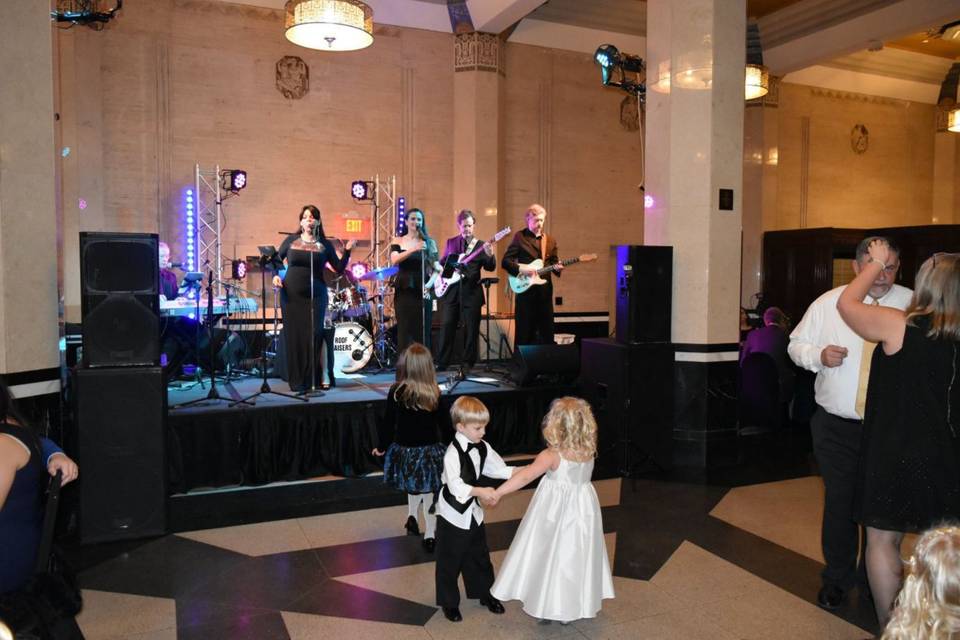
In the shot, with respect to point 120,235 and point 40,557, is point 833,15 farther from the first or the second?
point 40,557

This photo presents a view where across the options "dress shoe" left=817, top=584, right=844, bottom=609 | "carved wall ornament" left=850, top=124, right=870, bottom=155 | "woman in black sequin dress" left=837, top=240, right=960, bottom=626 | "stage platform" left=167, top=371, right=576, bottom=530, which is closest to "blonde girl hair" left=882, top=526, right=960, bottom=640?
"woman in black sequin dress" left=837, top=240, right=960, bottom=626

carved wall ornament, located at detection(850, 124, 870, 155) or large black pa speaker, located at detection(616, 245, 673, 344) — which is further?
carved wall ornament, located at detection(850, 124, 870, 155)

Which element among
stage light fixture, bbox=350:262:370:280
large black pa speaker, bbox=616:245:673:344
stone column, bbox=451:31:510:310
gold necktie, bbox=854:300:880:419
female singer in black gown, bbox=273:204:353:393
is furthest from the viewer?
stone column, bbox=451:31:510:310

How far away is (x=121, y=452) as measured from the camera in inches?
192

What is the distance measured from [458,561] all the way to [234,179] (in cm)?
762

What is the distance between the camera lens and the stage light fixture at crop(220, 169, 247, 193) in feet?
32.3

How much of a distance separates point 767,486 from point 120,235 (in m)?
5.36

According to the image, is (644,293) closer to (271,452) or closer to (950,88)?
(271,452)

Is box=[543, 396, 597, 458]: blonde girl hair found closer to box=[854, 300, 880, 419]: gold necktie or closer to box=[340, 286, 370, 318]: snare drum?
box=[854, 300, 880, 419]: gold necktie

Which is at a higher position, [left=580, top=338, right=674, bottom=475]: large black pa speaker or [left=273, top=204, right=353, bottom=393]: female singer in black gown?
[left=273, top=204, right=353, bottom=393]: female singer in black gown

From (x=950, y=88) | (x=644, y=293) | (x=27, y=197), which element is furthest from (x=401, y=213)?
(x=950, y=88)

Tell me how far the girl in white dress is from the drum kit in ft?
14.6

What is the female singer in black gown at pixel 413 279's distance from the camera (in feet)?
24.8

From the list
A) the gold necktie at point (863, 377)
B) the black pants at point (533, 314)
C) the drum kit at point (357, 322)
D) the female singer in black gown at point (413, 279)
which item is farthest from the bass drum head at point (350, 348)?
the gold necktie at point (863, 377)
